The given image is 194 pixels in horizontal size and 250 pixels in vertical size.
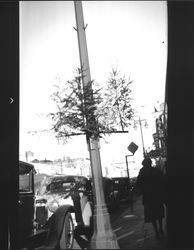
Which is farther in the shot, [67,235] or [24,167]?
[24,167]

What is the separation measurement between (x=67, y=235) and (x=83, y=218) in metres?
0.85

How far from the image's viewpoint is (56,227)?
2.77 m

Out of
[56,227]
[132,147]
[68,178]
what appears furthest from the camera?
[68,178]

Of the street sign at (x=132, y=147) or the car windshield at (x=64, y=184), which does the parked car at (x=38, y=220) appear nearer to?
the car windshield at (x=64, y=184)

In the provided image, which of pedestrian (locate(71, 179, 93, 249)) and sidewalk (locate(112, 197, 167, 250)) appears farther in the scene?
pedestrian (locate(71, 179, 93, 249))

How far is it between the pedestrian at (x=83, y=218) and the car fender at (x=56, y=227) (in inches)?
21.3

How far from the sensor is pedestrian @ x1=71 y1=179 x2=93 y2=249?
3410 mm

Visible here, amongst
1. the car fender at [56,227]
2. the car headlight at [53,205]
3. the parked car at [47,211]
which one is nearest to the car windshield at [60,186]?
the parked car at [47,211]

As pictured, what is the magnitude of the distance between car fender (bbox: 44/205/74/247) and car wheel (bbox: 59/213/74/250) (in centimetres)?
8

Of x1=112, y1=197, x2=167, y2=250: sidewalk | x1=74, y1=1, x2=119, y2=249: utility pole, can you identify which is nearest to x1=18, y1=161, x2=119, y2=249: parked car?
x1=74, y1=1, x2=119, y2=249: utility pole

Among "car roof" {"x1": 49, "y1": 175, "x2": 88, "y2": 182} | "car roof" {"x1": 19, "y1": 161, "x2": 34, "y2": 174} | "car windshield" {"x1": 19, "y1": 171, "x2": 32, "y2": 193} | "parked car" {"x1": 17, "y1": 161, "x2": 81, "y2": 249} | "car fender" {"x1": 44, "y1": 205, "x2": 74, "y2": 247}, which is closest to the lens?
"car fender" {"x1": 44, "y1": 205, "x2": 74, "y2": 247}

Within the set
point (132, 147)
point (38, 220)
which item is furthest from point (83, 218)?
point (132, 147)

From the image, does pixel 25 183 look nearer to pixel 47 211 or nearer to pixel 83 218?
pixel 47 211

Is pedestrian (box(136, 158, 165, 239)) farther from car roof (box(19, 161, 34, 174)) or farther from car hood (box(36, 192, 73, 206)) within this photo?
car roof (box(19, 161, 34, 174))
